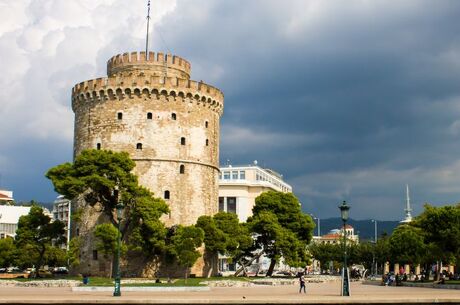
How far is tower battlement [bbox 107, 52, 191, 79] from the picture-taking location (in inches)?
2226

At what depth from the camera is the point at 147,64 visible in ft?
185

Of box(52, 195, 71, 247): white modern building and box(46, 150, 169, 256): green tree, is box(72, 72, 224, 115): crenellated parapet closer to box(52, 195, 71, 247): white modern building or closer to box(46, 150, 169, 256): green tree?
box(46, 150, 169, 256): green tree

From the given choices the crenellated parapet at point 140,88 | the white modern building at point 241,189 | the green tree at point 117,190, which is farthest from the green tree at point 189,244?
the white modern building at point 241,189

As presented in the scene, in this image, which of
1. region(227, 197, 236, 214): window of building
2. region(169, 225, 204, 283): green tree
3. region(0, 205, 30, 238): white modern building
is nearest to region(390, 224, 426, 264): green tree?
region(169, 225, 204, 283): green tree

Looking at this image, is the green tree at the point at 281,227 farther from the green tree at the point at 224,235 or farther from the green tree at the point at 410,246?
the green tree at the point at 410,246

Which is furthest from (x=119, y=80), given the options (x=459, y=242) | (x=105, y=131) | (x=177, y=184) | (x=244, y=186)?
(x=244, y=186)

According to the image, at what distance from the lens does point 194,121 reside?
55.0m

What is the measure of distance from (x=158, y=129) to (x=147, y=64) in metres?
6.80

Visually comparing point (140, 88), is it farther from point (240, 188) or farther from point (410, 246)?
point (240, 188)

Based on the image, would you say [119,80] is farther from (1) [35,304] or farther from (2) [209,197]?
(1) [35,304]

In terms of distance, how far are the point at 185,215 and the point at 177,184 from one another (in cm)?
274

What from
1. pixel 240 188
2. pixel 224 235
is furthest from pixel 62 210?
pixel 224 235

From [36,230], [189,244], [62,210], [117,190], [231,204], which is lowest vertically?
[189,244]

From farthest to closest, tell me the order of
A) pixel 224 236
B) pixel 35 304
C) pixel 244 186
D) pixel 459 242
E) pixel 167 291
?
1. pixel 244 186
2. pixel 224 236
3. pixel 459 242
4. pixel 167 291
5. pixel 35 304
